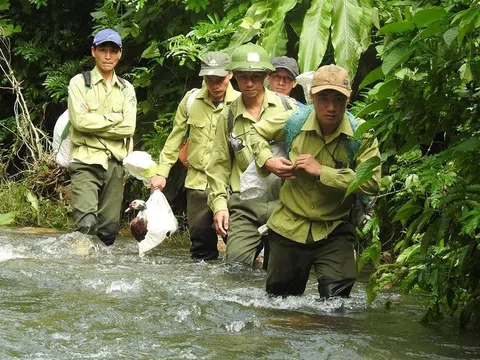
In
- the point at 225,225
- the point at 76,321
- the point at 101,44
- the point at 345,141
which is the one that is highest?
the point at 101,44

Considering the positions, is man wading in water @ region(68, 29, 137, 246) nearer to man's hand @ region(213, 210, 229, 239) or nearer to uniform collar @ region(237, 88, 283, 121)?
man's hand @ region(213, 210, 229, 239)

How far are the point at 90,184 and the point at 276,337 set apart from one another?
4201 millimetres

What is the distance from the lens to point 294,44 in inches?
460

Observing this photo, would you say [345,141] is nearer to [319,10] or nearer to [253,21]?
[319,10]

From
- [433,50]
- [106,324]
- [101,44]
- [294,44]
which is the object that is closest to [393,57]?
[433,50]

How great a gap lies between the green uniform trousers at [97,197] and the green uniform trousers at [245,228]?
168cm

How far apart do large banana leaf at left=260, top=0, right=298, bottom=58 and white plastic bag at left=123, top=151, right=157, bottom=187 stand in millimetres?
1550

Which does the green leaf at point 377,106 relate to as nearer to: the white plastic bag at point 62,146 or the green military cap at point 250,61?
the green military cap at point 250,61

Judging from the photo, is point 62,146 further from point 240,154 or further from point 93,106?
point 240,154

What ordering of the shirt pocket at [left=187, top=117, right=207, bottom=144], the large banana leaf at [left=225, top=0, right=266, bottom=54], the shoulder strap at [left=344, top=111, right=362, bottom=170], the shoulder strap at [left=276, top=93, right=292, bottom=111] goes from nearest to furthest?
the shoulder strap at [left=344, top=111, right=362, bottom=170], the shoulder strap at [left=276, top=93, right=292, bottom=111], the shirt pocket at [left=187, top=117, right=207, bottom=144], the large banana leaf at [left=225, top=0, right=266, bottom=54]

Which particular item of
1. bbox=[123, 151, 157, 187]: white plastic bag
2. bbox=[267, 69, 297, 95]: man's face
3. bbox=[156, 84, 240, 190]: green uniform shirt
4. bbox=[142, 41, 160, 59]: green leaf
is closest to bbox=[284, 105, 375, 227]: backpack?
bbox=[267, 69, 297, 95]: man's face

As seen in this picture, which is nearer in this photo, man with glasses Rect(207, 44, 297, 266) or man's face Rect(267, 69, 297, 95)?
man with glasses Rect(207, 44, 297, 266)

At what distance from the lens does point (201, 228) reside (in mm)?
10156

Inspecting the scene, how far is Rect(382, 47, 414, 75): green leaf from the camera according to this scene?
15.5 feet
